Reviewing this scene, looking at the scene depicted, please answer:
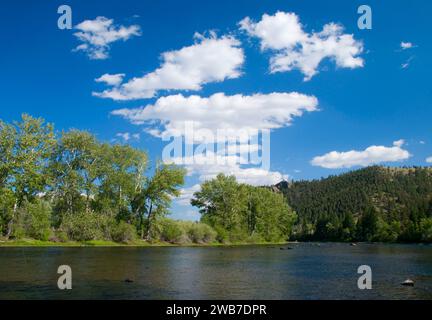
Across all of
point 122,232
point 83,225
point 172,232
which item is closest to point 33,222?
point 83,225

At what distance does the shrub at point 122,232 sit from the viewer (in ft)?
343

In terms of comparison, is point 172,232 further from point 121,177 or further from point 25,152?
point 25,152

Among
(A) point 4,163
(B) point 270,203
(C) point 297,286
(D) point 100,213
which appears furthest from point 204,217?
(C) point 297,286

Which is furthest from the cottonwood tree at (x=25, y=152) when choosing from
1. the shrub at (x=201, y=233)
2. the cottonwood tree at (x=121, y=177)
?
the shrub at (x=201, y=233)

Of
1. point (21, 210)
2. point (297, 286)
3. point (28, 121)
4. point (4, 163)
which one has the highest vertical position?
point (28, 121)

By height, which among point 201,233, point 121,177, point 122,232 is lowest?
point 201,233

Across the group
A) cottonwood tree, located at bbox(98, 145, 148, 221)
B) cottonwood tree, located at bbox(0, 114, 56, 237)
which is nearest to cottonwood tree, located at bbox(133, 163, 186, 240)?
cottonwood tree, located at bbox(98, 145, 148, 221)

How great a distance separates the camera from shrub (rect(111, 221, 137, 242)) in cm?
10444

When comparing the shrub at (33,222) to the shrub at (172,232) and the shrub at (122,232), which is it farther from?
the shrub at (172,232)

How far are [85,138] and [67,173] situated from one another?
8610 mm

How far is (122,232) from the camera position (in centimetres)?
10525

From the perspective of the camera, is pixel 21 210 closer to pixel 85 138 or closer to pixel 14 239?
pixel 14 239

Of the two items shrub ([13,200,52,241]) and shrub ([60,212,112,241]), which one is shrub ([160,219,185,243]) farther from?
shrub ([13,200,52,241])
